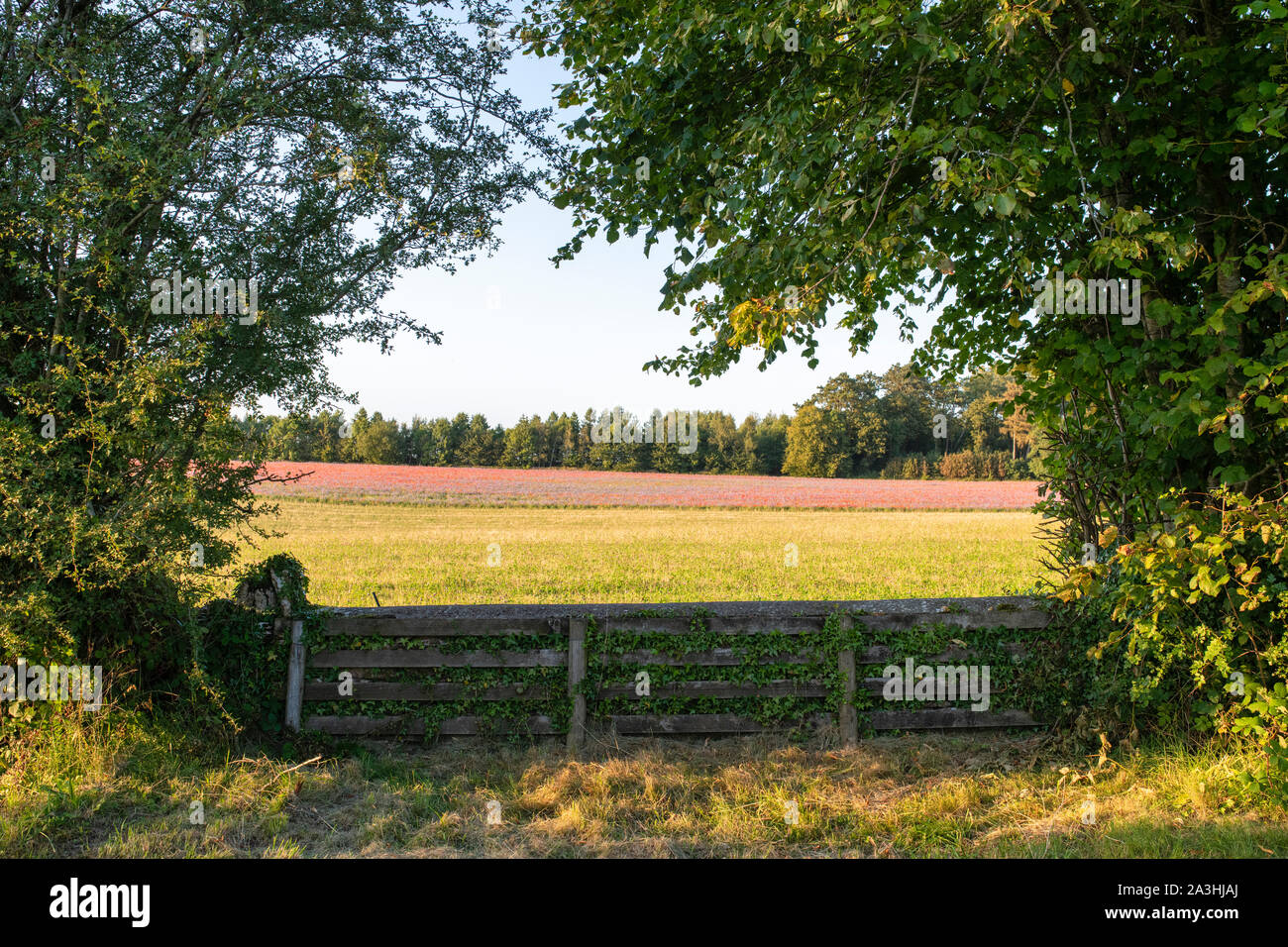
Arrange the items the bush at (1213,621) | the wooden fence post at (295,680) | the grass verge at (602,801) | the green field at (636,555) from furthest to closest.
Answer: the green field at (636,555) < the wooden fence post at (295,680) < the bush at (1213,621) < the grass verge at (602,801)

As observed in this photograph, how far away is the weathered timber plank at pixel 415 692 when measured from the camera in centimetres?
743

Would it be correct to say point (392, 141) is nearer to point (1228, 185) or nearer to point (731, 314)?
point (731, 314)

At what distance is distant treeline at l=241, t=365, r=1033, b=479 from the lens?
68938 millimetres

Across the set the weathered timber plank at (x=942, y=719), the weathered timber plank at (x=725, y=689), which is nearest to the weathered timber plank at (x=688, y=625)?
the weathered timber plank at (x=725, y=689)

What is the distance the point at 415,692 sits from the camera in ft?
24.4

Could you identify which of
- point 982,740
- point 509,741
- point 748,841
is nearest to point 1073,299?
point 982,740

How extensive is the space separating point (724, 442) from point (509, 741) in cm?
7394

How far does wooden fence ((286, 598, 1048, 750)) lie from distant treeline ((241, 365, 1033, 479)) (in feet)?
190

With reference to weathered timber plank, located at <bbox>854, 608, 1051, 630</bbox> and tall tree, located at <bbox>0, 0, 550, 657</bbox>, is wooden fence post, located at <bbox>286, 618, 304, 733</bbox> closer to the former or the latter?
tall tree, located at <bbox>0, 0, 550, 657</bbox>

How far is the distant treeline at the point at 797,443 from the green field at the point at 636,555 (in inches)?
1023

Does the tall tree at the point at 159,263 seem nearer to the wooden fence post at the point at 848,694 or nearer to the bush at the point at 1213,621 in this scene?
the wooden fence post at the point at 848,694

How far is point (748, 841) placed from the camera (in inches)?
221

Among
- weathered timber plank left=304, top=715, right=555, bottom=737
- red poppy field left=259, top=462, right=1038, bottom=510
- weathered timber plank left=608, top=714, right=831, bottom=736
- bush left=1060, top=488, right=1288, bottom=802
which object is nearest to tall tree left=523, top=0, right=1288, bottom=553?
bush left=1060, top=488, right=1288, bottom=802

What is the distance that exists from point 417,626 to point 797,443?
2822 inches
